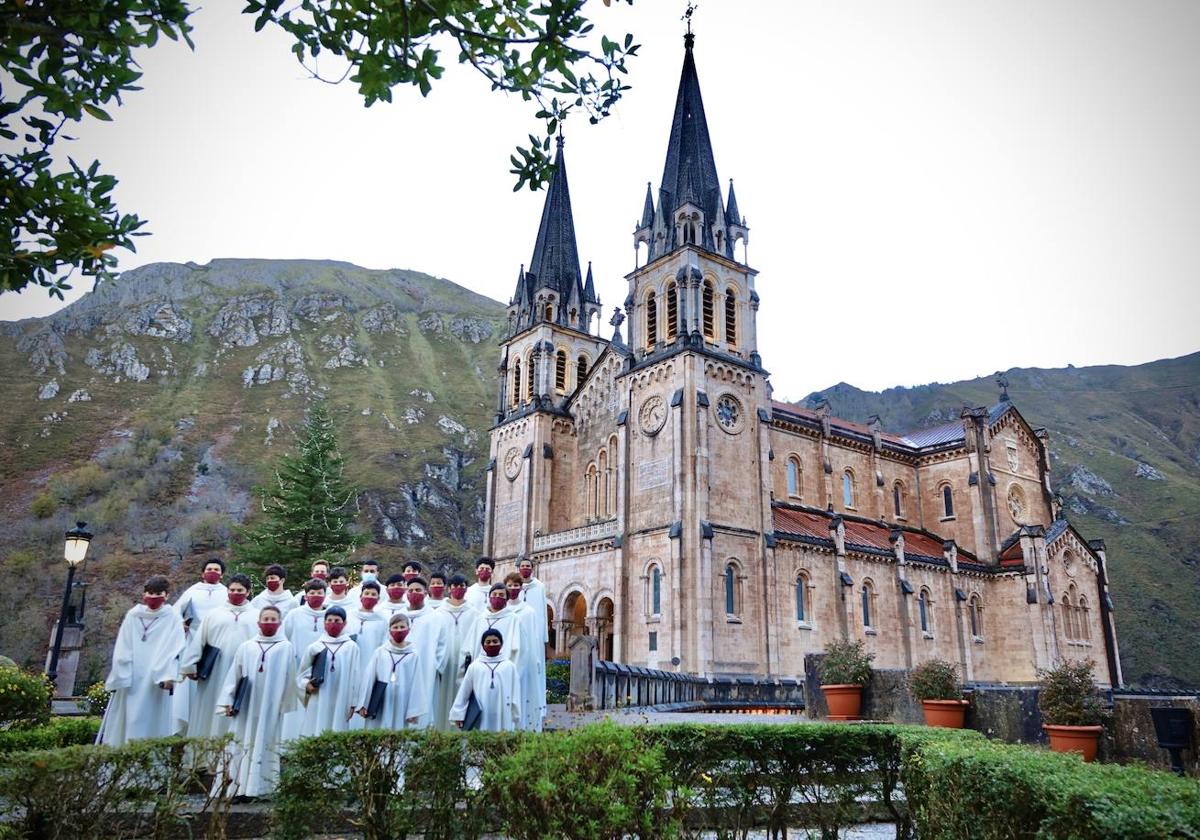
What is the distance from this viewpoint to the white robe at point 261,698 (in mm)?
9375

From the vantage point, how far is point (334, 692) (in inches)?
395

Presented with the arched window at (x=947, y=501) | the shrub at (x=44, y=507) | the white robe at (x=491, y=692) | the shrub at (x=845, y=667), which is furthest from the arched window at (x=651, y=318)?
the shrub at (x=44, y=507)

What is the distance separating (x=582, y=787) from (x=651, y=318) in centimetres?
3167

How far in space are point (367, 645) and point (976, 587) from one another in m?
38.1

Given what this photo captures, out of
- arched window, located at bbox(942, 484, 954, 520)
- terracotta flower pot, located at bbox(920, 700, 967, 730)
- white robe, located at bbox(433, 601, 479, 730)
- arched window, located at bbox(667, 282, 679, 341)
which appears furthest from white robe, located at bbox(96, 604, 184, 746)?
arched window, located at bbox(942, 484, 954, 520)

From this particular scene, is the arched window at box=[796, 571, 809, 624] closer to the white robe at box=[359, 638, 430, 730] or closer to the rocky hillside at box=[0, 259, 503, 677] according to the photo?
the white robe at box=[359, 638, 430, 730]

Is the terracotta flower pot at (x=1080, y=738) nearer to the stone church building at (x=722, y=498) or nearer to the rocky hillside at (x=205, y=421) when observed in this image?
the stone church building at (x=722, y=498)

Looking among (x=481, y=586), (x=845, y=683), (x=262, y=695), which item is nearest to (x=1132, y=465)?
(x=845, y=683)

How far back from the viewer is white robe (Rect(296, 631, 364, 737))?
992 cm

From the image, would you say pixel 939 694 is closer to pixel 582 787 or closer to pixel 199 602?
pixel 582 787

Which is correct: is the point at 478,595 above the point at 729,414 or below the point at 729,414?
below

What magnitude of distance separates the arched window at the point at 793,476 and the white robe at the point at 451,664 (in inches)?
1153

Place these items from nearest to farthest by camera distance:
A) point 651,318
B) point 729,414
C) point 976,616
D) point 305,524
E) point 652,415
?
point 729,414, point 652,415, point 651,318, point 305,524, point 976,616

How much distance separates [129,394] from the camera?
84.1 meters
